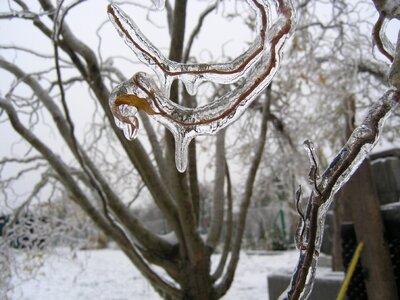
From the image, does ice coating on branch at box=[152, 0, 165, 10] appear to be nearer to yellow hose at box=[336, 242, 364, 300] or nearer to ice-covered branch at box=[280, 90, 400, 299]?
ice-covered branch at box=[280, 90, 400, 299]

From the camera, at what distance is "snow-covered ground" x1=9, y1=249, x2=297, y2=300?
24.2 ft

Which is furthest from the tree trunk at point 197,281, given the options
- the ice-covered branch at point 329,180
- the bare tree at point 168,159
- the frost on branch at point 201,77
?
the frost on branch at point 201,77

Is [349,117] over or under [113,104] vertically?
over

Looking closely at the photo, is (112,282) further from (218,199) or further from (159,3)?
(159,3)

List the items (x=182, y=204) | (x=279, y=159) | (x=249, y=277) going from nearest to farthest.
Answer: (x=182, y=204), (x=279, y=159), (x=249, y=277)

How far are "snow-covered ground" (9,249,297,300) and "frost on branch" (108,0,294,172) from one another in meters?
5.69

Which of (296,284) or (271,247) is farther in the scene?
(271,247)

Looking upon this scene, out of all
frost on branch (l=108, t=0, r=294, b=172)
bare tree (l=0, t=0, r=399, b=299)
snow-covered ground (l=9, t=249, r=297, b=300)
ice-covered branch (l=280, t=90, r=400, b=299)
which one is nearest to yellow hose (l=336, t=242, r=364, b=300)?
bare tree (l=0, t=0, r=399, b=299)

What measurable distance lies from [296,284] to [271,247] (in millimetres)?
14148

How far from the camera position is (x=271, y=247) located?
14.2 meters

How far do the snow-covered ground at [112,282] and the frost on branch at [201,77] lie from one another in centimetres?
569

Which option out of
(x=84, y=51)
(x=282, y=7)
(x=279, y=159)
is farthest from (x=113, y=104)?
(x=279, y=159)

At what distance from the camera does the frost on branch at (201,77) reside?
0.58 metres

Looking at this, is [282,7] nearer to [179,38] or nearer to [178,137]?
[178,137]
